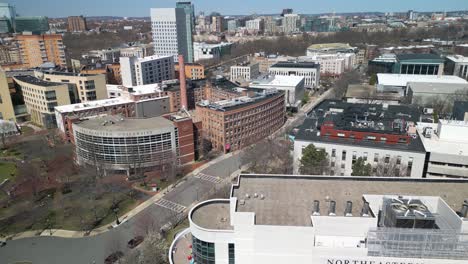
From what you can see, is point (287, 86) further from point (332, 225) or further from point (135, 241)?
point (332, 225)

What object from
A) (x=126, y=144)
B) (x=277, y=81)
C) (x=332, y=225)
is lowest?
(x=126, y=144)

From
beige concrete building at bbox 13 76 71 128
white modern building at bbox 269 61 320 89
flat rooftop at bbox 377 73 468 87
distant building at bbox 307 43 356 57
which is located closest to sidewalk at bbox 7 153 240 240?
beige concrete building at bbox 13 76 71 128

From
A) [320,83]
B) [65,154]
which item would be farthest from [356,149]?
[320,83]

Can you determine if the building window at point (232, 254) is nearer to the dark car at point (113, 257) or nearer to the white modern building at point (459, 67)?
the dark car at point (113, 257)

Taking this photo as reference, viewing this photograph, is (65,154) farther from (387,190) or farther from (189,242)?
(387,190)

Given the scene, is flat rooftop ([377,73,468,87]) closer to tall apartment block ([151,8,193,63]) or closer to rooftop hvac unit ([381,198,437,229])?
rooftop hvac unit ([381,198,437,229])

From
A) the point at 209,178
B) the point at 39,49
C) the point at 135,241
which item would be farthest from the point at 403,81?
the point at 39,49
